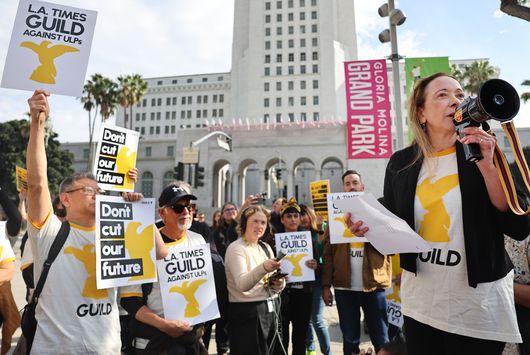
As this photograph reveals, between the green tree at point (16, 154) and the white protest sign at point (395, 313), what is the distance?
41767 millimetres

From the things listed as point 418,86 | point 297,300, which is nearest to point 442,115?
point 418,86

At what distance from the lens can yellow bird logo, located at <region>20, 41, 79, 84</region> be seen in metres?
2.86

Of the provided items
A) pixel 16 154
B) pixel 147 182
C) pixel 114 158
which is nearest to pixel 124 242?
pixel 114 158

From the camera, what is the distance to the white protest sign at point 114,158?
3076 millimetres

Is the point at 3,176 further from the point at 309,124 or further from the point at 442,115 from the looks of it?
the point at 442,115

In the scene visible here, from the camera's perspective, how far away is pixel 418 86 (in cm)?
223

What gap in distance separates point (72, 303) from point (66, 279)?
0.59 ft

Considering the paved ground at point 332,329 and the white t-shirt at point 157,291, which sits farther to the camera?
the paved ground at point 332,329

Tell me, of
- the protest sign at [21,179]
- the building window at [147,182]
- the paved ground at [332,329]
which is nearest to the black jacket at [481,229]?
the paved ground at [332,329]

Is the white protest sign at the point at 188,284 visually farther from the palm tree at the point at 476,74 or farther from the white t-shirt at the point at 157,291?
the palm tree at the point at 476,74

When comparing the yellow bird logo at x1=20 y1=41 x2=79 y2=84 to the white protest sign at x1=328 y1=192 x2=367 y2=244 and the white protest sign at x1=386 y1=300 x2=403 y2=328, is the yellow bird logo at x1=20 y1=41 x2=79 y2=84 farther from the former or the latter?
the white protest sign at x1=386 y1=300 x2=403 y2=328

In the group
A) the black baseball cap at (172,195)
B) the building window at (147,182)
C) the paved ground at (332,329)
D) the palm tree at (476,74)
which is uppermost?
the palm tree at (476,74)

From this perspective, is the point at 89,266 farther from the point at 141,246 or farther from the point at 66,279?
the point at 141,246

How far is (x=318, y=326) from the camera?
5078 millimetres
